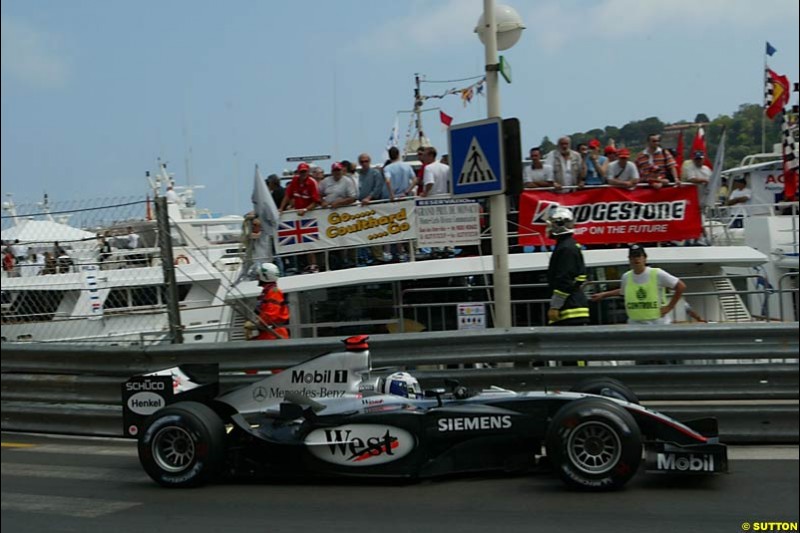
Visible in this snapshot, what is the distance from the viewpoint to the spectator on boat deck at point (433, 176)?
39.2 feet

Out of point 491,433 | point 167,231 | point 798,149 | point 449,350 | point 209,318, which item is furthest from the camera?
point 209,318

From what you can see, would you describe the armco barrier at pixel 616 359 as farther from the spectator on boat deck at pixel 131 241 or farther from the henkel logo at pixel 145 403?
the spectator on boat deck at pixel 131 241

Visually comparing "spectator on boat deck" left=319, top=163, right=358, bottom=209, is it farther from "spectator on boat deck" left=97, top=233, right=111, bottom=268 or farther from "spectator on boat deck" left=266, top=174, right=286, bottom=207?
"spectator on boat deck" left=97, top=233, right=111, bottom=268

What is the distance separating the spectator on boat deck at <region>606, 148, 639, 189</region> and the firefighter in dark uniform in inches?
147

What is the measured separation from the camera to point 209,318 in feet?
52.0

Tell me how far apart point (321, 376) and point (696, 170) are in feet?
24.5

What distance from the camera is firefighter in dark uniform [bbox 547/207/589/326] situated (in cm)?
809

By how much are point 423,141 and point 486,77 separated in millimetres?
12087

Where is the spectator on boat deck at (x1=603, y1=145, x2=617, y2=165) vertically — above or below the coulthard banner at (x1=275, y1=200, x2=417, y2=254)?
above

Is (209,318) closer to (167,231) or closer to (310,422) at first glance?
(167,231)

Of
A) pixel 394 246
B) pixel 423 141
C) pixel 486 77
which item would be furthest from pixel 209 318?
pixel 486 77

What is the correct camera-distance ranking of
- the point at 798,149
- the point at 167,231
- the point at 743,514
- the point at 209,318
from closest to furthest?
the point at 743,514 → the point at 167,231 → the point at 798,149 → the point at 209,318

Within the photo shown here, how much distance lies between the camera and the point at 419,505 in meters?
5.63

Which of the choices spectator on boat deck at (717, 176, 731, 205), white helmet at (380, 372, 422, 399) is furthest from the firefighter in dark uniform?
spectator on boat deck at (717, 176, 731, 205)
